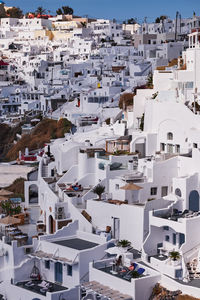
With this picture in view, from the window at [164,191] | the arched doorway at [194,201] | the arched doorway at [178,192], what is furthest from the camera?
the window at [164,191]

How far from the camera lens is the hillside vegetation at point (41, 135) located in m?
51.9

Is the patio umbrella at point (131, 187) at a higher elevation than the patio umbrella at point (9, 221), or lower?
higher

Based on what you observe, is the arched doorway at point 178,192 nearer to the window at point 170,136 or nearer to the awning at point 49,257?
the window at point 170,136

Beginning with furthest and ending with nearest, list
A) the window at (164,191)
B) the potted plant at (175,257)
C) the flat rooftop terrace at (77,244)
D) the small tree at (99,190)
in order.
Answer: the window at (164,191) → the small tree at (99,190) → the flat rooftop terrace at (77,244) → the potted plant at (175,257)

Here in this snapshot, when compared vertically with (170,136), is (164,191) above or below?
below

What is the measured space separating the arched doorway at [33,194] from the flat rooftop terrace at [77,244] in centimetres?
1010

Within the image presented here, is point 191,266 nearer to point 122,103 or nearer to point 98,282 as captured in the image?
point 98,282

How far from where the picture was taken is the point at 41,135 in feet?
178

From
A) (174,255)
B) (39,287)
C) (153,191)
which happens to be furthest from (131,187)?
(39,287)

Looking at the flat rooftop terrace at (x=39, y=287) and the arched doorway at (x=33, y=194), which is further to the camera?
the arched doorway at (x=33, y=194)

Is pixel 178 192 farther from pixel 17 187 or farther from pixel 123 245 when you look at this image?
pixel 17 187

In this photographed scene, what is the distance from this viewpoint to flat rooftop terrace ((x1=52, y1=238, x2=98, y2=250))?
26.4 meters

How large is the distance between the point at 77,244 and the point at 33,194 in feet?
39.1

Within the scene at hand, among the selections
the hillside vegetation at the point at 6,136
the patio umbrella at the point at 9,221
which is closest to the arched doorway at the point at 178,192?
the patio umbrella at the point at 9,221
